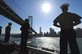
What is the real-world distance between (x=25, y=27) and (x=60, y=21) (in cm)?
316

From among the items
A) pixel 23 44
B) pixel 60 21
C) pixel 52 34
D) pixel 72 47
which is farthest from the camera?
pixel 52 34

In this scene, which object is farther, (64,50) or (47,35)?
(47,35)

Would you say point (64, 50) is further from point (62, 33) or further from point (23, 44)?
point (23, 44)

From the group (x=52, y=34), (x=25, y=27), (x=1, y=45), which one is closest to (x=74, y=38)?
(x=25, y=27)

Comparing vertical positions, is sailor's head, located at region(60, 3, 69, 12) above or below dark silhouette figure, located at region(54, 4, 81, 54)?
above

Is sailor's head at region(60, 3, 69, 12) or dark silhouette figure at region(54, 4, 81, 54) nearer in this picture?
dark silhouette figure at region(54, 4, 81, 54)

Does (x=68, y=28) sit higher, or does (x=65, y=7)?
(x=65, y=7)

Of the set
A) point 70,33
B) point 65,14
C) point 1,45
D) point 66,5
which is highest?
point 66,5

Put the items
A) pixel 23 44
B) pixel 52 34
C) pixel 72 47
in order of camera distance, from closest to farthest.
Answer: pixel 72 47 → pixel 23 44 → pixel 52 34

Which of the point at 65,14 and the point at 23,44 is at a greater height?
the point at 65,14

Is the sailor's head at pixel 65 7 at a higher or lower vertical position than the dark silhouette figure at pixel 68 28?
higher

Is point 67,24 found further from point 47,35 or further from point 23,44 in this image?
point 47,35

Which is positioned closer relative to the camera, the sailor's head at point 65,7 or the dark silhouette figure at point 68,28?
the dark silhouette figure at point 68,28

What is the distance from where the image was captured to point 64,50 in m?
3.33
